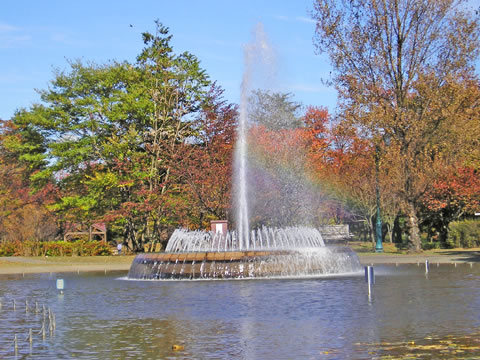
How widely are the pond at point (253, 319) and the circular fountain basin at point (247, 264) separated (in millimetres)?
1093

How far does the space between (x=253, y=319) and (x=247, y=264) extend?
32.2ft

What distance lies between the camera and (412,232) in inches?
1640

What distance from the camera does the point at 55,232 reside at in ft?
196

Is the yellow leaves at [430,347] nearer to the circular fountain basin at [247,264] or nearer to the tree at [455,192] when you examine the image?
the circular fountain basin at [247,264]

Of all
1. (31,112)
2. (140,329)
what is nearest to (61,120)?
(31,112)

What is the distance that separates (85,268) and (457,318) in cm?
2446

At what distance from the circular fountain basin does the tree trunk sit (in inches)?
669

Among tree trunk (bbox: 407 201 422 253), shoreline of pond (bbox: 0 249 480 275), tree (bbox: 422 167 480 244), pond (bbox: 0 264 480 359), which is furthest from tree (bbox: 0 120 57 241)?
pond (bbox: 0 264 480 359)

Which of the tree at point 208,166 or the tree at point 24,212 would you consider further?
the tree at point 24,212

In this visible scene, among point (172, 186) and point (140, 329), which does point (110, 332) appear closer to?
point (140, 329)

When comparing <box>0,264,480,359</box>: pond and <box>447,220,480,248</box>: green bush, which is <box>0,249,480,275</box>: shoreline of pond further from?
<box>447,220,480,248</box>: green bush

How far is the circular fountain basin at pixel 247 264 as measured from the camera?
23797 mm

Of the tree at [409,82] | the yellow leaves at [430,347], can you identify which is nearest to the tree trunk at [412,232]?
the tree at [409,82]

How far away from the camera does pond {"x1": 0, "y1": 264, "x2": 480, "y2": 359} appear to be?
10641 millimetres
